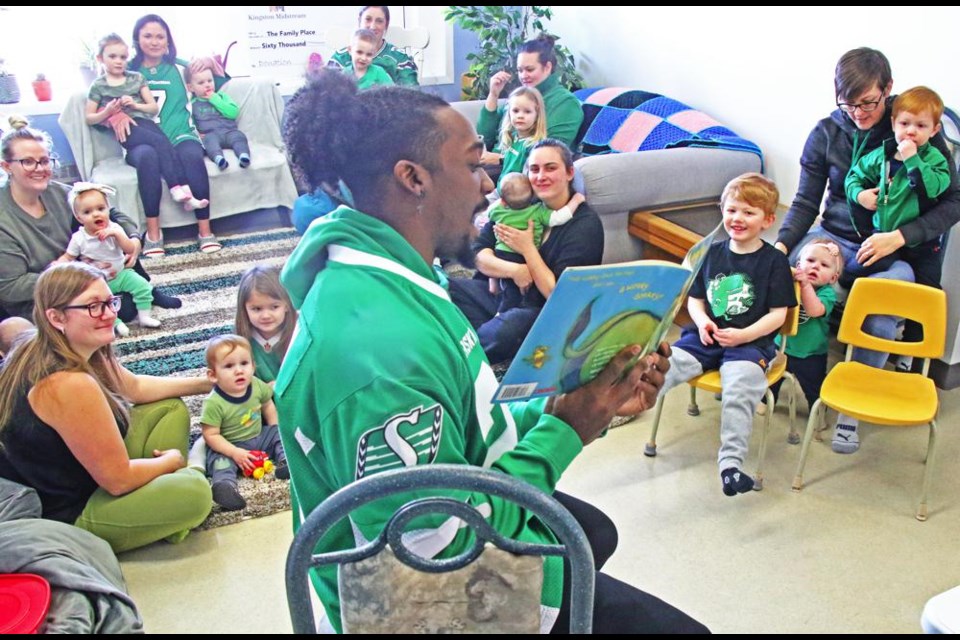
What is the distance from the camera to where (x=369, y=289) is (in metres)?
1.17

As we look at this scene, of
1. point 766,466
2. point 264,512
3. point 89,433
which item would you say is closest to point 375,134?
point 89,433

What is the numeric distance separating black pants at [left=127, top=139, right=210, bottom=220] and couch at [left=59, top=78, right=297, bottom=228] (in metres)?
0.05

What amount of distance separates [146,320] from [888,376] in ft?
9.62

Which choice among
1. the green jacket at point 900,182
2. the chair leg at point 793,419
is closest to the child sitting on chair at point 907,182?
the green jacket at point 900,182

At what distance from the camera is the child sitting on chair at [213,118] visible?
4895 millimetres

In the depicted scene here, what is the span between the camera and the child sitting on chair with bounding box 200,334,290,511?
2703mm

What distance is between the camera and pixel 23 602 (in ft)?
5.96

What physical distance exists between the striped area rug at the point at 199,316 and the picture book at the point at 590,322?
1.66 m

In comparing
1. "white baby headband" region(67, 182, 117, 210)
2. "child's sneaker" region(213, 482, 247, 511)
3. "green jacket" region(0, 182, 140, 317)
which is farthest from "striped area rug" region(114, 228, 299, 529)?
"white baby headband" region(67, 182, 117, 210)

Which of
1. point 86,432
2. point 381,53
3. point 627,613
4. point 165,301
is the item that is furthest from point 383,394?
point 381,53

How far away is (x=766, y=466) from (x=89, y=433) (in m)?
2.05

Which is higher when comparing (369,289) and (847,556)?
(369,289)

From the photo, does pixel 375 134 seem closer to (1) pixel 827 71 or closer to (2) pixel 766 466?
(2) pixel 766 466

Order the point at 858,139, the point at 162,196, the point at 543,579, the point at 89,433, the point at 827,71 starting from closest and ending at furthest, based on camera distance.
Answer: the point at 543,579 < the point at 89,433 < the point at 858,139 < the point at 827,71 < the point at 162,196
